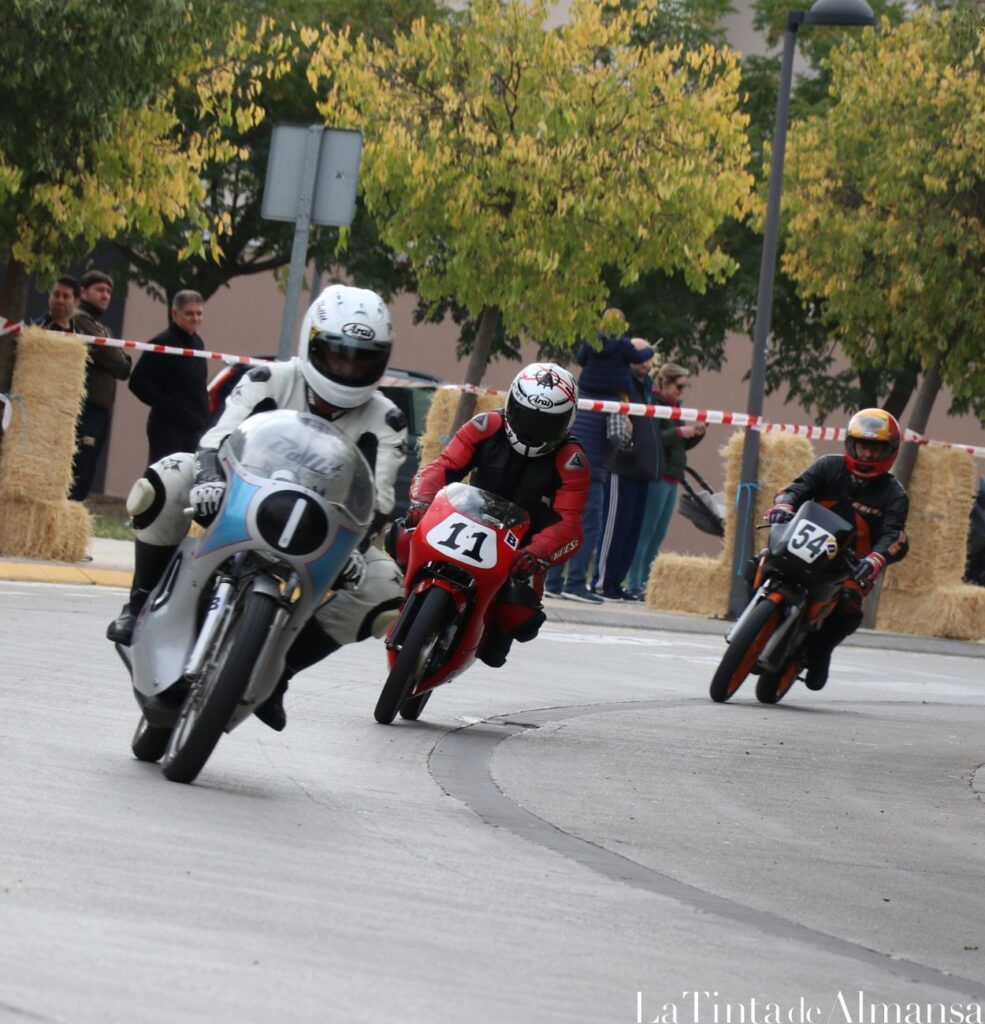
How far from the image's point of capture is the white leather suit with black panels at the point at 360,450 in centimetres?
781

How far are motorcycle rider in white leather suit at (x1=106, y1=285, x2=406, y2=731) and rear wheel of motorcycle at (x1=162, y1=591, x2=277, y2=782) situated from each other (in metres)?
0.49

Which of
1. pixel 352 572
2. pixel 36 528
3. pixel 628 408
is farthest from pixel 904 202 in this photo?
pixel 352 572

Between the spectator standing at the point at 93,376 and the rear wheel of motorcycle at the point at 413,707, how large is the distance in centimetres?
796

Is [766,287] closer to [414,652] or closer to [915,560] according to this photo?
[915,560]

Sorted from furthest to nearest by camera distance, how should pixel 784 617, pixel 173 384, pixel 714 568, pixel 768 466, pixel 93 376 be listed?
pixel 768 466 < pixel 714 568 < pixel 173 384 < pixel 93 376 < pixel 784 617

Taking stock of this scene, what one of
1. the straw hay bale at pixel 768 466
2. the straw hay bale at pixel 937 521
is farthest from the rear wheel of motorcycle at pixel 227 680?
the straw hay bale at pixel 937 521

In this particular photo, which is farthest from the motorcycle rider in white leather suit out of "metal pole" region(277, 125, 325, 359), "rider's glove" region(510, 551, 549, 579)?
"metal pole" region(277, 125, 325, 359)

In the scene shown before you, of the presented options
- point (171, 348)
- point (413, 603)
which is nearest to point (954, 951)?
point (413, 603)

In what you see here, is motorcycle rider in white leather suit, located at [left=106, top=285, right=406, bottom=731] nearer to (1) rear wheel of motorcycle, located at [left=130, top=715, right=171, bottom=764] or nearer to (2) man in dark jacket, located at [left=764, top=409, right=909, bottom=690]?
(1) rear wheel of motorcycle, located at [left=130, top=715, right=171, bottom=764]

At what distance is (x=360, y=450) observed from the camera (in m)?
7.96

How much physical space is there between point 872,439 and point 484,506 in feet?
13.0

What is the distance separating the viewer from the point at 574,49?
82.2 feet

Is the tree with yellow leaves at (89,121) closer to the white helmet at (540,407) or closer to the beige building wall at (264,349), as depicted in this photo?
the white helmet at (540,407)

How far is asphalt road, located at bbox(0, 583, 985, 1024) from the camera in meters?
5.00
